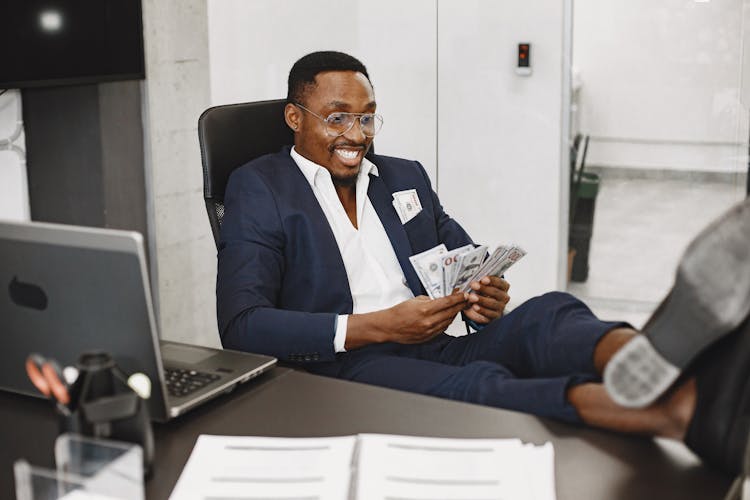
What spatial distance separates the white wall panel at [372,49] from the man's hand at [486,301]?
6.41 feet

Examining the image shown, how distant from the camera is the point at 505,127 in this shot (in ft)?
13.5

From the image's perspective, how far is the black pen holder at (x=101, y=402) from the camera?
42.3 inches

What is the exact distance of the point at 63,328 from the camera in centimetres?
127

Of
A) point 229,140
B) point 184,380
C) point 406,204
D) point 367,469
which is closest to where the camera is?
point 367,469

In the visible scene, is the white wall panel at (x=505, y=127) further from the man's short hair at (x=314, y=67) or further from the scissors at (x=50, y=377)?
the scissors at (x=50, y=377)

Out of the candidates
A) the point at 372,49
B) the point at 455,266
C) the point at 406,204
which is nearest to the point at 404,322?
the point at 455,266

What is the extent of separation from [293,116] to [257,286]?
56 cm

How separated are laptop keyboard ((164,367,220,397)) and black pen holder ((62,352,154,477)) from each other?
295 millimetres

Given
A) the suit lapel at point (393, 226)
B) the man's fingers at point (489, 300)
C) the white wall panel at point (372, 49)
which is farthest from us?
the white wall panel at point (372, 49)

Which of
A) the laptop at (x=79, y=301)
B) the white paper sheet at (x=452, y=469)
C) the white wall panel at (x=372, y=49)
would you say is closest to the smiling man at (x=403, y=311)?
the white paper sheet at (x=452, y=469)

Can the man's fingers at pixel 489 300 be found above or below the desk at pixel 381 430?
below

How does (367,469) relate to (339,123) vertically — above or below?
below

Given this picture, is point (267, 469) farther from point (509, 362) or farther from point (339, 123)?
point (339, 123)

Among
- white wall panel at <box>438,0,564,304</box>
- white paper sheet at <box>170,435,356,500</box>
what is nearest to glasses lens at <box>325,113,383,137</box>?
white paper sheet at <box>170,435,356,500</box>
